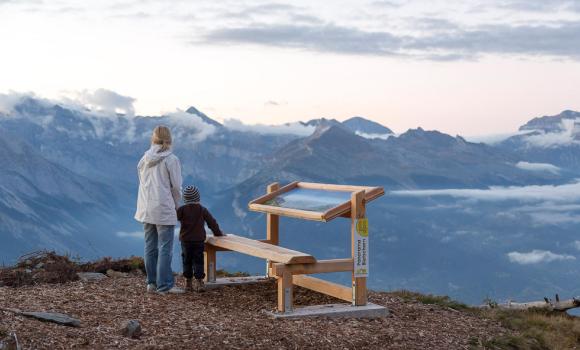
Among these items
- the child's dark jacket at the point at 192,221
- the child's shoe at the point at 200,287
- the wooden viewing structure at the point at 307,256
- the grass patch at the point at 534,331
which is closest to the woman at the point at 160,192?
the child's dark jacket at the point at 192,221

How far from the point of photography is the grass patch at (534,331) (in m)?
11.5

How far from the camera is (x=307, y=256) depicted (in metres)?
11.0

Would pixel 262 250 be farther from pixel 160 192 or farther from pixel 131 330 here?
pixel 131 330

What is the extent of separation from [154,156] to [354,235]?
3.11 metres

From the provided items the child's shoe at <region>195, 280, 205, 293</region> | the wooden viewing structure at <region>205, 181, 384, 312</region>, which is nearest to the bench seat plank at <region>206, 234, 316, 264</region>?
the wooden viewing structure at <region>205, 181, 384, 312</region>

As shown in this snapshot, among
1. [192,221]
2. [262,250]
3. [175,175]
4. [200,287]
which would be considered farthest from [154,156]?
[200,287]

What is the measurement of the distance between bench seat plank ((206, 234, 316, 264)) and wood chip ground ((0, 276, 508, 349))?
77 centimetres

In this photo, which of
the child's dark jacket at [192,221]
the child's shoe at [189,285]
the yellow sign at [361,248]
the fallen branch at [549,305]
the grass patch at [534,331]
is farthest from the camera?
the fallen branch at [549,305]

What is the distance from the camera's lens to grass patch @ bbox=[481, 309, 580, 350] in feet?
37.6

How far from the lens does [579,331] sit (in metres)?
14.2

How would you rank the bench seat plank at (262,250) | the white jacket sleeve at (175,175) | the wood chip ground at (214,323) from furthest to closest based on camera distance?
the white jacket sleeve at (175,175), the bench seat plank at (262,250), the wood chip ground at (214,323)

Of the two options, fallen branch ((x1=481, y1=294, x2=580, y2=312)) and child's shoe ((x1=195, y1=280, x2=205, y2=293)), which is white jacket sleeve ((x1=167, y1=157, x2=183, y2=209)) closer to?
child's shoe ((x1=195, y1=280, x2=205, y2=293))

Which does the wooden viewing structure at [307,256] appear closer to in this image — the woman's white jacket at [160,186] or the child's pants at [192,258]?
the child's pants at [192,258]

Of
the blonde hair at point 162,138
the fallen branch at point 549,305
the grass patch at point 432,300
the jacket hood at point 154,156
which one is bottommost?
the fallen branch at point 549,305
